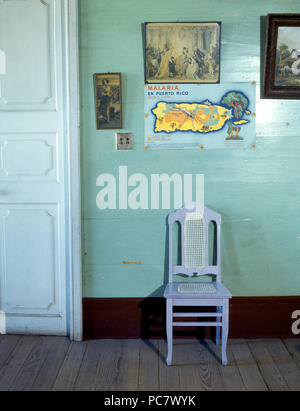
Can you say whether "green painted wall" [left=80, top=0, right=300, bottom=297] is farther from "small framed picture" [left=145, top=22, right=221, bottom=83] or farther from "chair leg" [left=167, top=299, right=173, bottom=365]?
"chair leg" [left=167, top=299, right=173, bottom=365]

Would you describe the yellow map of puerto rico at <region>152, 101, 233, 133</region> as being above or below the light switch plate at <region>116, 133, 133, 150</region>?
above

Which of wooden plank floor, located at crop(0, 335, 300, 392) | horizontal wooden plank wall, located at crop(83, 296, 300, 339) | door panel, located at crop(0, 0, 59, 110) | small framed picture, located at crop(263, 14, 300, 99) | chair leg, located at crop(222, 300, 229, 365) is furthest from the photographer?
horizontal wooden plank wall, located at crop(83, 296, 300, 339)

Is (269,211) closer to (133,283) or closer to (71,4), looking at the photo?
(133,283)

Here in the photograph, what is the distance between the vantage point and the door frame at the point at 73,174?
2.79 meters

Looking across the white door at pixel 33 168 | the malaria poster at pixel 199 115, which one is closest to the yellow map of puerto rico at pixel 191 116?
the malaria poster at pixel 199 115

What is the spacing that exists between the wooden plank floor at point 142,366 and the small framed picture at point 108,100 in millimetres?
1565

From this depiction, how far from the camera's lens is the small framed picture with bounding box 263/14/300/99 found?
2760 mm

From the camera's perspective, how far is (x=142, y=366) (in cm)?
264

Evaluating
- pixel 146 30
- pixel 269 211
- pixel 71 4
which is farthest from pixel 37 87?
pixel 269 211

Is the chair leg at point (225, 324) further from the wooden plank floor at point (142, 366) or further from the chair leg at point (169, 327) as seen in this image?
the chair leg at point (169, 327)

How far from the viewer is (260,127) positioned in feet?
9.57

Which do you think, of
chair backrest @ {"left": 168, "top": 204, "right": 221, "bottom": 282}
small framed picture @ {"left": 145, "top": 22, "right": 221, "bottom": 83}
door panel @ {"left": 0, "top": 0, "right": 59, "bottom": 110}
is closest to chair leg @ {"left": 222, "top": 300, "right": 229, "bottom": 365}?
chair backrest @ {"left": 168, "top": 204, "right": 221, "bottom": 282}

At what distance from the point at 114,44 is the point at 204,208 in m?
1.30

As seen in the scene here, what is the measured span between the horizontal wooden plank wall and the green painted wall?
7cm
